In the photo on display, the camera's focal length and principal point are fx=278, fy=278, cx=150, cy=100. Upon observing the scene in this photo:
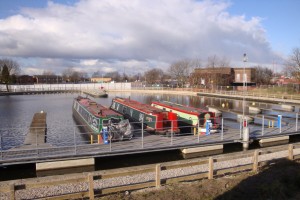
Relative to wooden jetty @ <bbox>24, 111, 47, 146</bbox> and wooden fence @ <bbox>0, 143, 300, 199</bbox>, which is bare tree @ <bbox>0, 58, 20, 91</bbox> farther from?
wooden fence @ <bbox>0, 143, 300, 199</bbox>

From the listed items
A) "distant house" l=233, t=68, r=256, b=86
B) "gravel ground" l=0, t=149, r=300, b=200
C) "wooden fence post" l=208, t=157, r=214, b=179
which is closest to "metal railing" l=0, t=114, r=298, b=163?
"gravel ground" l=0, t=149, r=300, b=200

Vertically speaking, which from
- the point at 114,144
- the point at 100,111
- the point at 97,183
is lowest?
the point at 97,183

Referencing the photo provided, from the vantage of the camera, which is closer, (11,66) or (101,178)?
(101,178)

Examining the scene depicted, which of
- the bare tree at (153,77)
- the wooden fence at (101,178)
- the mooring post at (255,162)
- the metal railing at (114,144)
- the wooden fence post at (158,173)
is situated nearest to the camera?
the wooden fence at (101,178)

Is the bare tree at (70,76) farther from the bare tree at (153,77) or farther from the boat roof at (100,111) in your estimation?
the boat roof at (100,111)

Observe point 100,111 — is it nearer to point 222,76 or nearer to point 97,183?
point 97,183

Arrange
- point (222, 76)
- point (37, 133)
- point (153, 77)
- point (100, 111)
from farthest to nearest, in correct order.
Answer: point (153, 77), point (222, 76), point (37, 133), point (100, 111)

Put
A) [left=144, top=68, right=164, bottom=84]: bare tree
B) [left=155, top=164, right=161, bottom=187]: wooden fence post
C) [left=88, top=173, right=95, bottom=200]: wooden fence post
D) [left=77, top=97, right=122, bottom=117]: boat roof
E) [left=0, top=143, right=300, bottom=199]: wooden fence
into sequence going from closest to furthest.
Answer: [left=0, top=143, right=300, bottom=199]: wooden fence → [left=88, top=173, right=95, bottom=200]: wooden fence post → [left=155, top=164, right=161, bottom=187]: wooden fence post → [left=77, top=97, right=122, bottom=117]: boat roof → [left=144, top=68, right=164, bottom=84]: bare tree

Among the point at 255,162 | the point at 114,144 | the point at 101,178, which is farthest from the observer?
the point at 114,144

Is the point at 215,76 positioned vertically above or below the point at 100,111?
above

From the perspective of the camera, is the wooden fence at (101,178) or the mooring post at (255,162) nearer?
the wooden fence at (101,178)

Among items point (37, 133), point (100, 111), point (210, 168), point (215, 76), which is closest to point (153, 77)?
point (215, 76)

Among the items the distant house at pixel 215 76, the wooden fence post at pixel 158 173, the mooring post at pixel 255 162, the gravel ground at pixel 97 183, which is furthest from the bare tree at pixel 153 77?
the wooden fence post at pixel 158 173

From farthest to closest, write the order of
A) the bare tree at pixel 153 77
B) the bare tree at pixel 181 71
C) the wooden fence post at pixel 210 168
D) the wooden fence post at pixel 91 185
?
1. the bare tree at pixel 153 77
2. the bare tree at pixel 181 71
3. the wooden fence post at pixel 210 168
4. the wooden fence post at pixel 91 185
